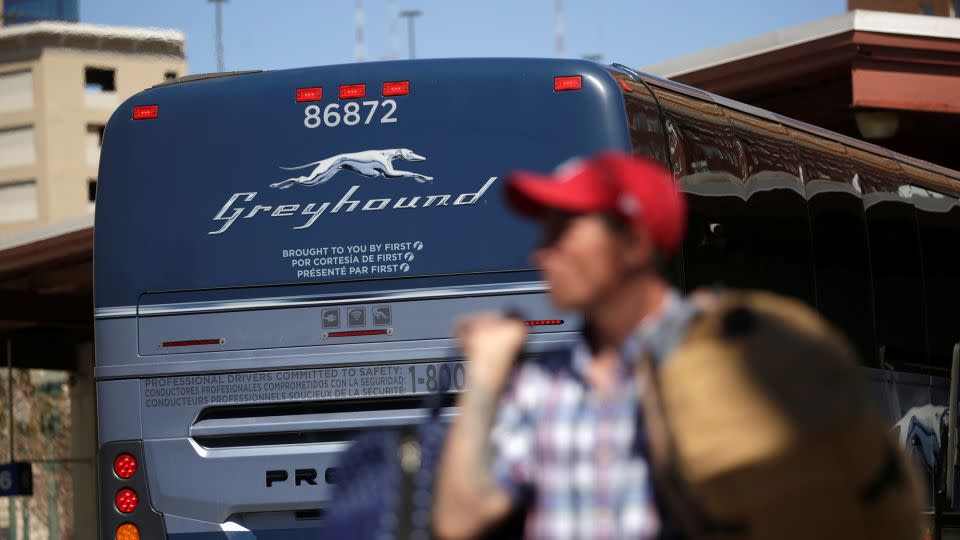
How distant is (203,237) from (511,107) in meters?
1.69

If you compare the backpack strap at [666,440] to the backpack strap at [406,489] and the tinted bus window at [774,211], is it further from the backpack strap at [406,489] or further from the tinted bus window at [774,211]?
the tinted bus window at [774,211]

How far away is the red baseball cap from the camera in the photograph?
3.01 meters

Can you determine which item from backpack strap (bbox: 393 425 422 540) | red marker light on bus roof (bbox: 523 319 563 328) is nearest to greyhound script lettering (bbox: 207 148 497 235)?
red marker light on bus roof (bbox: 523 319 563 328)

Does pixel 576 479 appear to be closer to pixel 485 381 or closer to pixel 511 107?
pixel 485 381

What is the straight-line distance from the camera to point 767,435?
285 centimetres

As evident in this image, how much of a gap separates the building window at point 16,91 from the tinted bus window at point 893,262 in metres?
68.4

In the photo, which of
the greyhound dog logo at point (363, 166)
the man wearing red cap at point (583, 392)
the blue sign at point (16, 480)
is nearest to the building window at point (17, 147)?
the blue sign at point (16, 480)

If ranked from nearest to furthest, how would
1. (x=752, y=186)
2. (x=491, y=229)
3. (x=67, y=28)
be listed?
(x=491, y=229) → (x=752, y=186) → (x=67, y=28)

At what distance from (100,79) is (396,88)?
7286 cm

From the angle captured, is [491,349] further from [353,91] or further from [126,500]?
[126,500]

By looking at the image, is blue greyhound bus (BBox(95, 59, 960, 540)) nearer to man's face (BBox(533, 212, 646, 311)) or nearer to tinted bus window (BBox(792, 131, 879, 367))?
tinted bus window (BBox(792, 131, 879, 367))

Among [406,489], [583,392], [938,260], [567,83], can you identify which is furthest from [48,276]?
[583,392]

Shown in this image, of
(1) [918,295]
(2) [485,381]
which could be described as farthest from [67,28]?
(2) [485,381]

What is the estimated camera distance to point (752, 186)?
32.6 ft
